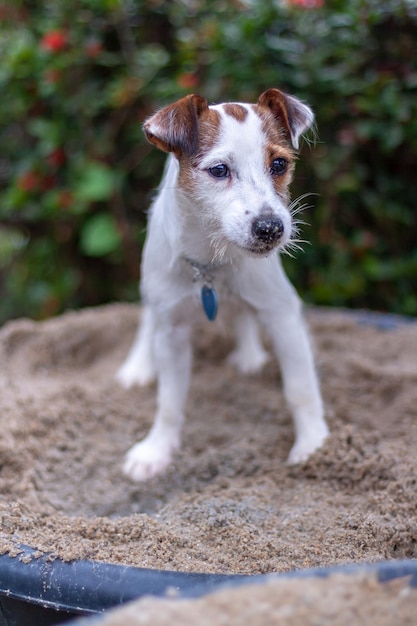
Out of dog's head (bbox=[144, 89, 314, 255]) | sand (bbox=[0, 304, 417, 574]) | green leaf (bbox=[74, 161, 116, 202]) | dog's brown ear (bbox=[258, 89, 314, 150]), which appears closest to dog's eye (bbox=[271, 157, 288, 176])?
dog's head (bbox=[144, 89, 314, 255])

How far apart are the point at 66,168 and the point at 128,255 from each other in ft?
2.01

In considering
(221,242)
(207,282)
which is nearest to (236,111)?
(221,242)

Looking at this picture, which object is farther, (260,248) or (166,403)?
(166,403)

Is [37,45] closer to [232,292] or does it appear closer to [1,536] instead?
[232,292]

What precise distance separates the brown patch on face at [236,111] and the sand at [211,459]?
923 mm

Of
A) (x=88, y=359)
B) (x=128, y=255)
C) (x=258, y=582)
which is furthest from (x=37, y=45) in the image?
(x=258, y=582)

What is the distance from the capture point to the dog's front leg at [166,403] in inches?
82.0

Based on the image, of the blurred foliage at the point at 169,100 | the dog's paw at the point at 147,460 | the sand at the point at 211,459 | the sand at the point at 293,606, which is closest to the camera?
the sand at the point at 293,606

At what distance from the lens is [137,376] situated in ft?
8.61

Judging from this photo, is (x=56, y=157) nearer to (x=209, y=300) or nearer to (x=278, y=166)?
(x=209, y=300)

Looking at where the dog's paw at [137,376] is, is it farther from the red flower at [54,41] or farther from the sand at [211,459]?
the red flower at [54,41]

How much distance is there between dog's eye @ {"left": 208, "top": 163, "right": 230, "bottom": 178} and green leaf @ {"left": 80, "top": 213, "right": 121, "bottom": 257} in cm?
196

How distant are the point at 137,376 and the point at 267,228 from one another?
1.21 meters

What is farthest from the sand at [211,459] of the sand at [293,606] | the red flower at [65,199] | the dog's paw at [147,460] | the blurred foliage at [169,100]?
the red flower at [65,199]
